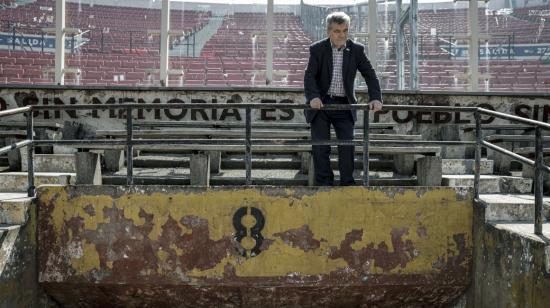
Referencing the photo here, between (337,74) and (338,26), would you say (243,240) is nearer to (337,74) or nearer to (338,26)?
(337,74)

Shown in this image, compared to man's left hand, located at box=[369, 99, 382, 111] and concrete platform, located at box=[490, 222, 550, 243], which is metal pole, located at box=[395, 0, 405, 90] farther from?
concrete platform, located at box=[490, 222, 550, 243]

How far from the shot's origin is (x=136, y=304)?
16.1 ft

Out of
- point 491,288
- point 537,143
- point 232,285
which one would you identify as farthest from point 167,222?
point 537,143

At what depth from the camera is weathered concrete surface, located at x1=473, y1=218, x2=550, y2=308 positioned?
11.9 ft

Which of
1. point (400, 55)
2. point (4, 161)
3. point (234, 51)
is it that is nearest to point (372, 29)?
point (400, 55)

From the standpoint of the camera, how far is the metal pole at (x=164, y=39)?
8578 mm

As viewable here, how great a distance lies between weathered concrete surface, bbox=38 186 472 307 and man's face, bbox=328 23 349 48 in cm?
133

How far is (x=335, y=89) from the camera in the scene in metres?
5.14

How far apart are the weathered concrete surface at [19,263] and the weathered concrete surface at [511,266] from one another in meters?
3.58

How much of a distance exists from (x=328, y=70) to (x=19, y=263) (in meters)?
3.01

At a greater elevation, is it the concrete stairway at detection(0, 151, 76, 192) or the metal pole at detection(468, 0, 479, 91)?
the metal pole at detection(468, 0, 479, 91)

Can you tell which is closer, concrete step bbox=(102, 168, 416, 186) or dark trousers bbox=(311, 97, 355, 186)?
dark trousers bbox=(311, 97, 355, 186)

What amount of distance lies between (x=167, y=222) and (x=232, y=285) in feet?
2.45

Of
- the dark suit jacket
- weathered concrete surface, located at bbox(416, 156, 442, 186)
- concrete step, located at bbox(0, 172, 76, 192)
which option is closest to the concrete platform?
weathered concrete surface, located at bbox(416, 156, 442, 186)
